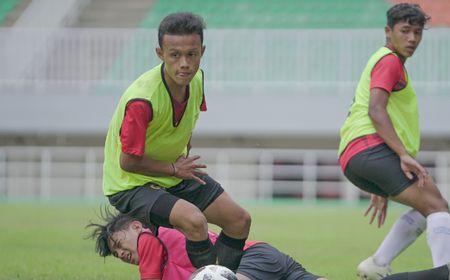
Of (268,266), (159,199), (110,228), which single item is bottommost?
(268,266)

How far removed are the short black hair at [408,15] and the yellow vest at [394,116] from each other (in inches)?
8.6

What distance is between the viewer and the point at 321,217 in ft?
57.3

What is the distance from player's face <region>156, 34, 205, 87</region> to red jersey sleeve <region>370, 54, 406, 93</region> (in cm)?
141

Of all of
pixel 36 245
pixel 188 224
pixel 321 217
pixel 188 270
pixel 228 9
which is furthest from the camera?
pixel 228 9

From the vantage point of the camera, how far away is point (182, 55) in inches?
245

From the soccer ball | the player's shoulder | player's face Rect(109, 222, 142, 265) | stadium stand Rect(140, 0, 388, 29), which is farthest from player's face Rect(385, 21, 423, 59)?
stadium stand Rect(140, 0, 388, 29)

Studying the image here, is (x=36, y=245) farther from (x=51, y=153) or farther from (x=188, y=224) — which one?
(x=51, y=153)

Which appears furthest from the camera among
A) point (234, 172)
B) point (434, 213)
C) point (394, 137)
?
point (234, 172)

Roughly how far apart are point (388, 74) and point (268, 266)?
151 centimetres

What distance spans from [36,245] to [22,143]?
1291cm

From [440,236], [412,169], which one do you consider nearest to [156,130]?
[412,169]

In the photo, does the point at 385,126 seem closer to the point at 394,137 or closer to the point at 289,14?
the point at 394,137

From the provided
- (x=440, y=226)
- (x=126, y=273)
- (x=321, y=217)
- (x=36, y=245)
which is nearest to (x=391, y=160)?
(x=440, y=226)

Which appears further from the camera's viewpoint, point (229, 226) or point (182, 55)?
point (229, 226)
